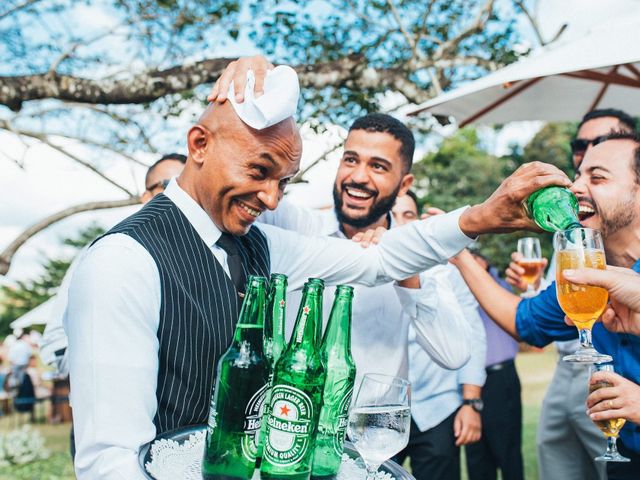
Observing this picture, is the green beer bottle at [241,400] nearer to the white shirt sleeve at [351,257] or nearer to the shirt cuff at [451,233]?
the white shirt sleeve at [351,257]

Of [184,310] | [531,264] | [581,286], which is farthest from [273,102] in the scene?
[531,264]

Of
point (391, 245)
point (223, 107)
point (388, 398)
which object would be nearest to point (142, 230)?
point (223, 107)

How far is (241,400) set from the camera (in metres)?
1.38

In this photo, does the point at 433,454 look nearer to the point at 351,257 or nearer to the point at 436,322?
the point at 436,322

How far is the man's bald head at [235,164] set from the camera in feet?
5.60

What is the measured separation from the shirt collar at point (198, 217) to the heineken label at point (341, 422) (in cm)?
62

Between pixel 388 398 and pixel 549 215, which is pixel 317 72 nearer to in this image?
pixel 549 215

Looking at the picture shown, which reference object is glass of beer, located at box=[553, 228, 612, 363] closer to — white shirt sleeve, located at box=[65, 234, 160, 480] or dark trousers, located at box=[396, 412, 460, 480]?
white shirt sleeve, located at box=[65, 234, 160, 480]

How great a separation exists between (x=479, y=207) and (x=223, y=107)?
3.02 feet

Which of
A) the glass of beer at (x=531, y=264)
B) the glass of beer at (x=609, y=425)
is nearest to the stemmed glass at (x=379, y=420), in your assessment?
the glass of beer at (x=609, y=425)

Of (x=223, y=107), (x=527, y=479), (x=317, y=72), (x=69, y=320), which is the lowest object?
(x=527, y=479)

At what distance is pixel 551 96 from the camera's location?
5.73 metres

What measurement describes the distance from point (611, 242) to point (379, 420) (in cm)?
183

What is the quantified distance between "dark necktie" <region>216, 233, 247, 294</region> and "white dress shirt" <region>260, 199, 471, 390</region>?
33.7 inches
